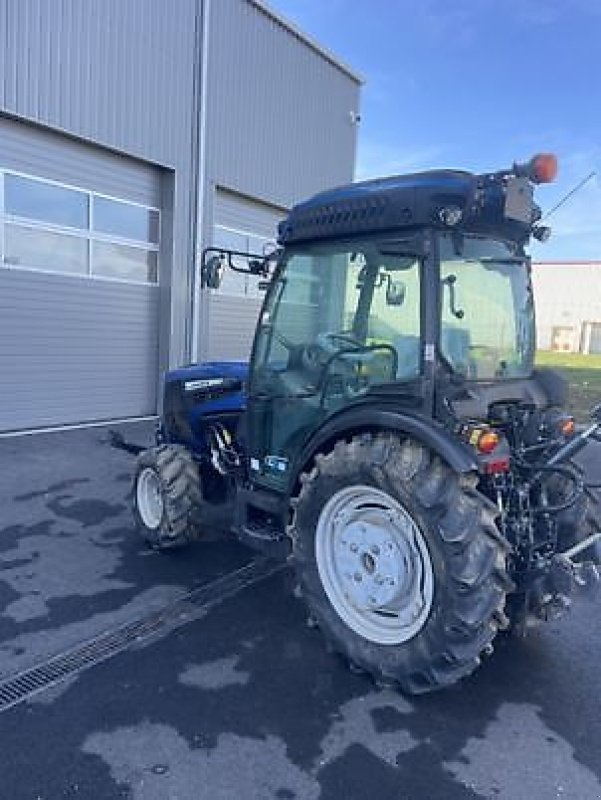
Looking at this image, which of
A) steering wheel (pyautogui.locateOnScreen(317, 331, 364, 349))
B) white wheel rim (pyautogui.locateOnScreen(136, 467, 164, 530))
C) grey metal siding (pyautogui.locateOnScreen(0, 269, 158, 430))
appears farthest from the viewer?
grey metal siding (pyautogui.locateOnScreen(0, 269, 158, 430))

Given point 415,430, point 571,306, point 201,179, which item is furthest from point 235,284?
point 571,306

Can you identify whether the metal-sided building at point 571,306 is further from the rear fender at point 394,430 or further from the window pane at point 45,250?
the rear fender at point 394,430

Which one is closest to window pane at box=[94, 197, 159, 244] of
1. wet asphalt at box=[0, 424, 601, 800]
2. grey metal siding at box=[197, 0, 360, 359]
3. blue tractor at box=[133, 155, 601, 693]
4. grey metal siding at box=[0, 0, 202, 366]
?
grey metal siding at box=[0, 0, 202, 366]

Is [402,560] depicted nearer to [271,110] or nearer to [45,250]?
[45,250]

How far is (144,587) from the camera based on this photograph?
3709mm

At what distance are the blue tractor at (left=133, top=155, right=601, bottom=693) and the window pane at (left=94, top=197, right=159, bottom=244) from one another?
5.52 meters

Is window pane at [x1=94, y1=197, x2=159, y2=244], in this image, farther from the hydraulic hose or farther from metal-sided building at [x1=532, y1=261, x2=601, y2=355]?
metal-sided building at [x1=532, y1=261, x2=601, y2=355]

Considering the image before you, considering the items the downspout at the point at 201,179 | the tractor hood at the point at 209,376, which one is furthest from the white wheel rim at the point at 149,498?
the downspout at the point at 201,179

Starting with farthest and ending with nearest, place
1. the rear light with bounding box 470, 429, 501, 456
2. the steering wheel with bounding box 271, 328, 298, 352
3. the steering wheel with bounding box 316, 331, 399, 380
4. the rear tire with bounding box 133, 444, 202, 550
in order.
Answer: the rear tire with bounding box 133, 444, 202, 550 < the steering wheel with bounding box 271, 328, 298, 352 < the steering wheel with bounding box 316, 331, 399, 380 < the rear light with bounding box 470, 429, 501, 456

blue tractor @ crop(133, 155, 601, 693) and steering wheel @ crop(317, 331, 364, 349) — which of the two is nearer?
blue tractor @ crop(133, 155, 601, 693)

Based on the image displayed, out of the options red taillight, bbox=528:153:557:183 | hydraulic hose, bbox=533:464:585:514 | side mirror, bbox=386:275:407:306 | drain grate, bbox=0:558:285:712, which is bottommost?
drain grate, bbox=0:558:285:712

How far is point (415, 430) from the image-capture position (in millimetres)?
2613

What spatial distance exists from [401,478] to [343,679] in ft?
3.30

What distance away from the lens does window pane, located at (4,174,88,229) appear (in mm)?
7281
